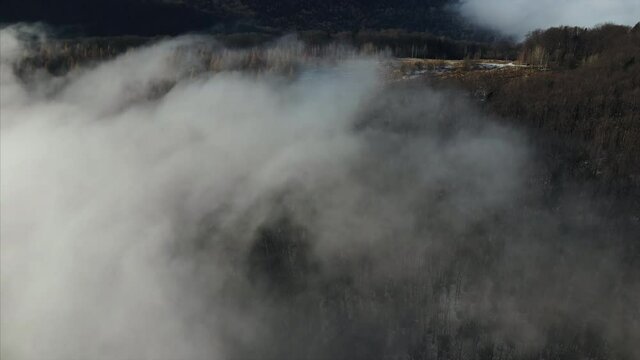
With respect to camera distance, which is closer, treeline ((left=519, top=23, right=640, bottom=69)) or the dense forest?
the dense forest

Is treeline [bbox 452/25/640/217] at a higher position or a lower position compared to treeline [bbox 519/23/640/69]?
A: lower

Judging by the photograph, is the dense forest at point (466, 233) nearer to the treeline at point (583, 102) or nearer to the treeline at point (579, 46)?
the treeline at point (583, 102)

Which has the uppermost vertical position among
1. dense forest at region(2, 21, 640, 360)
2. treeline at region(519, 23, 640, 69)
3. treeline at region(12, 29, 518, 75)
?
treeline at region(519, 23, 640, 69)

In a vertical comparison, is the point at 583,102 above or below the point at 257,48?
below

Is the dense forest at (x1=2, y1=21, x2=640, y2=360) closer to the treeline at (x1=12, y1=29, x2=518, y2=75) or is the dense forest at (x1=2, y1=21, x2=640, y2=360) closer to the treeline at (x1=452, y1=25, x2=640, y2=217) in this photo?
the treeline at (x1=452, y1=25, x2=640, y2=217)

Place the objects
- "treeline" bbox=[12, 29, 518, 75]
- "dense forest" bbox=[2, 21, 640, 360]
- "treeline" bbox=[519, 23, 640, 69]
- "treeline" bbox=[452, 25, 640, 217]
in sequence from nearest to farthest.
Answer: "dense forest" bbox=[2, 21, 640, 360] < "treeline" bbox=[452, 25, 640, 217] < "treeline" bbox=[519, 23, 640, 69] < "treeline" bbox=[12, 29, 518, 75]

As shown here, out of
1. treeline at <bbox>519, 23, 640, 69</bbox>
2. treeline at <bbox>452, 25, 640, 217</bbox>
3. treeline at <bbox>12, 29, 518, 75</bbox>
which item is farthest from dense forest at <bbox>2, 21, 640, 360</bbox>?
treeline at <bbox>12, 29, 518, 75</bbox>

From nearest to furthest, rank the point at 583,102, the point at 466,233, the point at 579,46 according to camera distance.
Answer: the point at 466,233 < the point at 583,102 < the point at 579,46

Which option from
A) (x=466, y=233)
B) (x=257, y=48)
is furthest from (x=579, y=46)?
(x=257, y=48)

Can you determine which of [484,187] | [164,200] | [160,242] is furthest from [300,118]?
[484,187]

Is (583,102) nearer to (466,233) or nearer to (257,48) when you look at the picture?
(466,233)

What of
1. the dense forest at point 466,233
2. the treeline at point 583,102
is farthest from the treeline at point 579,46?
the dense forest at point 466,233
